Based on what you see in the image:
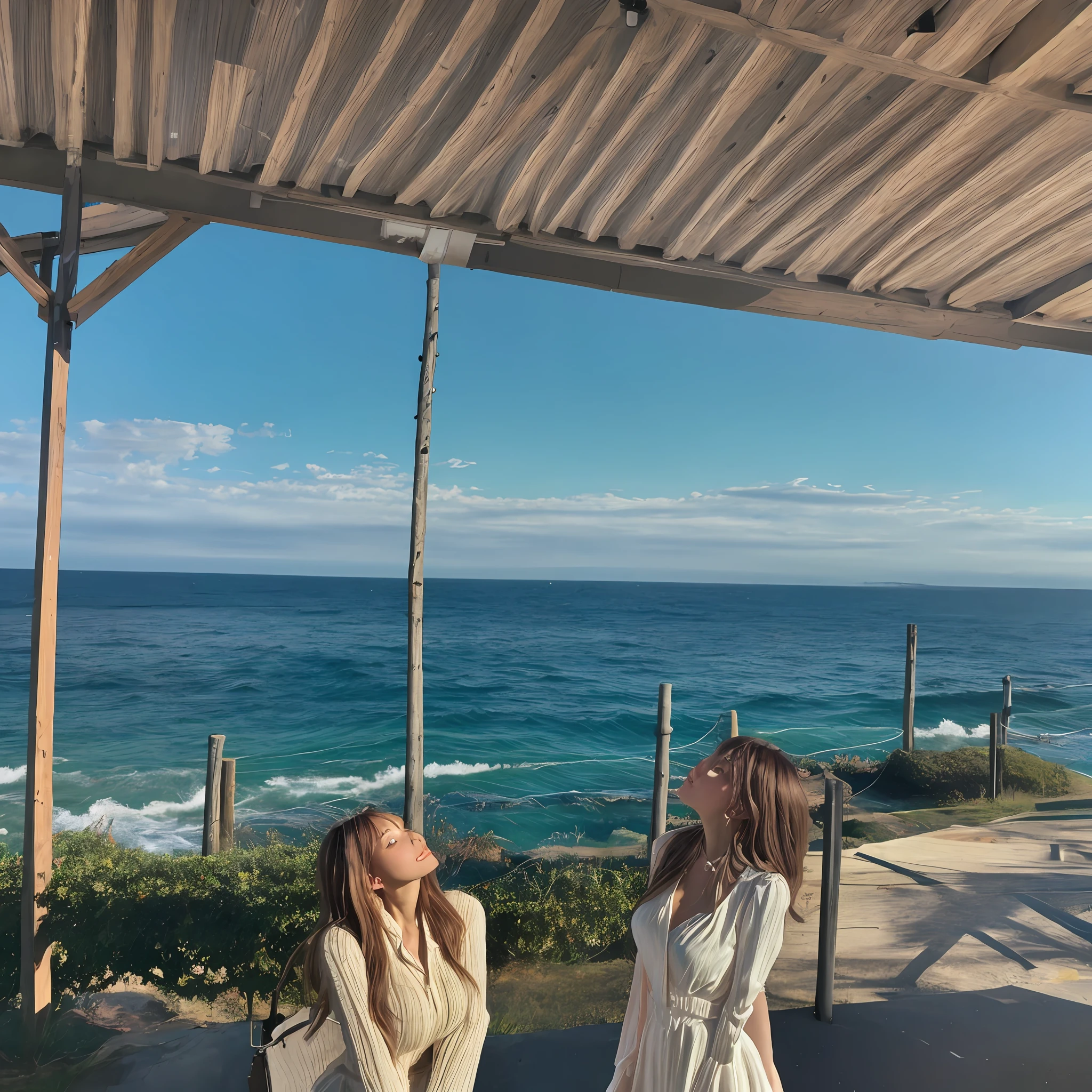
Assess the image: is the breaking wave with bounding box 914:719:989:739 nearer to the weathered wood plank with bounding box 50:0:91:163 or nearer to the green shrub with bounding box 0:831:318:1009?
the green shrub with bounding box 0:831:318:1009

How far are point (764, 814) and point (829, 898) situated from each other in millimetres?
1420

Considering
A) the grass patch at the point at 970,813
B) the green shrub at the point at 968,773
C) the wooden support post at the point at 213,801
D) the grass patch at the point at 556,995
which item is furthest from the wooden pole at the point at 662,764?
the green shrub at the point at 968,773

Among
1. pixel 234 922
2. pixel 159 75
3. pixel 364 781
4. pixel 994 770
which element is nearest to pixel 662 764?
pixel 234 922

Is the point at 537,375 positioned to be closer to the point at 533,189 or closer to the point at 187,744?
the point at 187,744

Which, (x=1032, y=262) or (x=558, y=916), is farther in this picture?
(x=558, y=916)

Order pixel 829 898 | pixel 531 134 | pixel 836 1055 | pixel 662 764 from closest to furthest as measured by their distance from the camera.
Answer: pixel 531 134
pixel 836 1055
pixel 829 898
pixel 662 764

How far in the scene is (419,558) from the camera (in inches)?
105

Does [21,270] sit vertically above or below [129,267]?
below

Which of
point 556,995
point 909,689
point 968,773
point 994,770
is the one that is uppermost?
point 909,689

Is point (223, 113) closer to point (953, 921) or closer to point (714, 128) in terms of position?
point (714, 128)

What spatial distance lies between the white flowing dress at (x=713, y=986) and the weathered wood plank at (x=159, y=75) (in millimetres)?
1668

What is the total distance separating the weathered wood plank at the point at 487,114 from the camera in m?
1.17

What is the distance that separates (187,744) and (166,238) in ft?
61.2

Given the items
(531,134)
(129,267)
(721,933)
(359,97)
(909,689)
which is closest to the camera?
(721,933)
